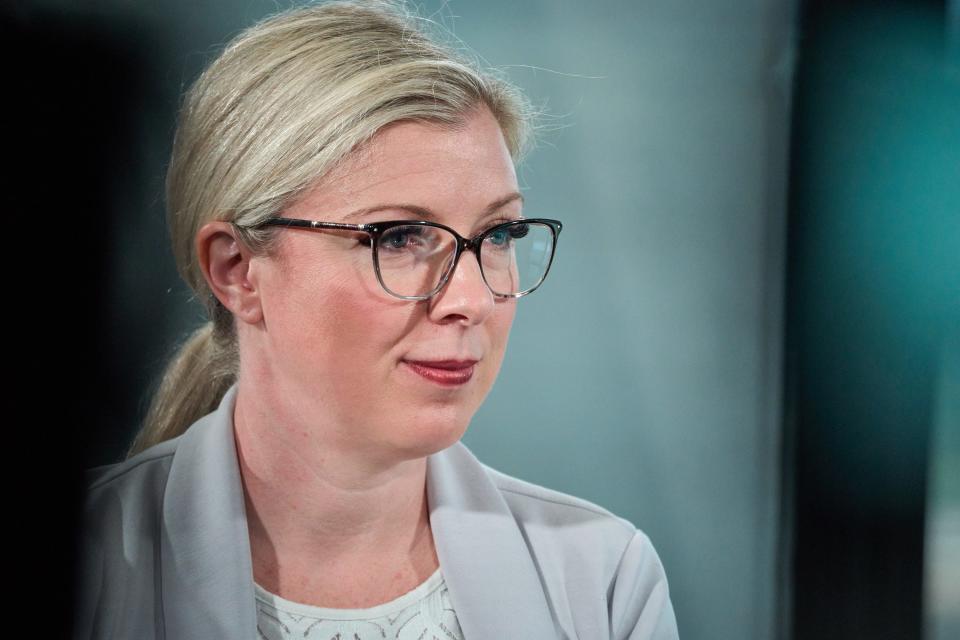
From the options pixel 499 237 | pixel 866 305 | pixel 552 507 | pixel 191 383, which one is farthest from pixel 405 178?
pixel 866 305

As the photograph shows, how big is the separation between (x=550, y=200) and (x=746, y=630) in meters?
0.80

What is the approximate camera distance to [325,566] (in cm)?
143

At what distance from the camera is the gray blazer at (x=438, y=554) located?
4.34ft

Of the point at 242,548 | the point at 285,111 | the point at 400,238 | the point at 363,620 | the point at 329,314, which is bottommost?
the point at 363,620

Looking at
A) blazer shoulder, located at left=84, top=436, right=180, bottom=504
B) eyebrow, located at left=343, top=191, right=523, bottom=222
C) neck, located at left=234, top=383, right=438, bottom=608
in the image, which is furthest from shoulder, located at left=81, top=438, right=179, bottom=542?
eyebrow, located at left=343, top=191, right=523, bottom=222

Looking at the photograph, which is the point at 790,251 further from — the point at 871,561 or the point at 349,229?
the point at 349,229

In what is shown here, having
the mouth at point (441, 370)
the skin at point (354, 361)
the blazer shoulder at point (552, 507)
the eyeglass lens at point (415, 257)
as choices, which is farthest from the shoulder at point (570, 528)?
the eyeglass lens at point (415, 257)

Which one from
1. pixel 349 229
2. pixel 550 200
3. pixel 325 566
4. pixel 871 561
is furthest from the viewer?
pixel 871 561

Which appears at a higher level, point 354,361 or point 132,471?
point 354,361

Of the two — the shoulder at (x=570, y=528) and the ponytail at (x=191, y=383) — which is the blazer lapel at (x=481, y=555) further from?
the ponytail at (x=191, y=383)

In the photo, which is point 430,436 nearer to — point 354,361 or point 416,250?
point 354,361

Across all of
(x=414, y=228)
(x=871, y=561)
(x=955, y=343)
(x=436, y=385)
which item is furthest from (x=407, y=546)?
(x=955, y=343)

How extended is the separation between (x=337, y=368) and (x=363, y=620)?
366 mm

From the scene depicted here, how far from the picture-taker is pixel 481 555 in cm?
149
